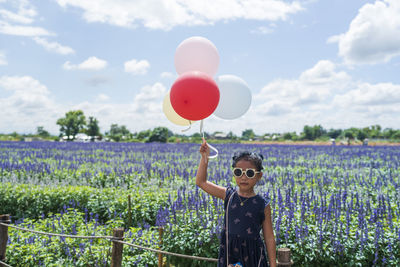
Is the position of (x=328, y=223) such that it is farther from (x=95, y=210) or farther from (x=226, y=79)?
(x=95, y=210)

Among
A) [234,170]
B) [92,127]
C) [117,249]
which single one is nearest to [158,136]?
[92,127]

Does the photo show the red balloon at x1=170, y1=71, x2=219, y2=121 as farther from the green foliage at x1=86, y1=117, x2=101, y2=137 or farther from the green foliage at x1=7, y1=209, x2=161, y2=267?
the green foliage at x1=86, y1=117, x2=101, y2=137

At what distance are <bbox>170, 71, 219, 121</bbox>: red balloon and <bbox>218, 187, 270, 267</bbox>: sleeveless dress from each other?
31.2 inches

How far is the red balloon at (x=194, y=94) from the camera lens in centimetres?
251

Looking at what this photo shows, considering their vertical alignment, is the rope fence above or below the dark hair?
below

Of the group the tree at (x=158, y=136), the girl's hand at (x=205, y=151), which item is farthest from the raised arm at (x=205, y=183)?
the tree at (x=158, y=136)

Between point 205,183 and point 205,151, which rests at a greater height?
point 205,151

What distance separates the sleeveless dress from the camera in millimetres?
2277

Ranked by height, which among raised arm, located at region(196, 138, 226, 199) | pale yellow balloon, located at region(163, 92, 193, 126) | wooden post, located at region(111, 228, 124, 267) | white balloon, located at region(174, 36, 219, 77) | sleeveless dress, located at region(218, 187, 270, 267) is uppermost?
white balloon, located at region(174, 36, 219, 77)

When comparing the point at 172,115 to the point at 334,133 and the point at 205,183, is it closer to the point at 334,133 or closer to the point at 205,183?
the point at 205,183

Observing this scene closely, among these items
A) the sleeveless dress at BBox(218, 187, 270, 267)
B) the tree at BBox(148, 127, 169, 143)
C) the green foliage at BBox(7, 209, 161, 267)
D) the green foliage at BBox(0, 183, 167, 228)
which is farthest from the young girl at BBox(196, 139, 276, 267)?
the tree at BBox(148, 127, 169, 143)

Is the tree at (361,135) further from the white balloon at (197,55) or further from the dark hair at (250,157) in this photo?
the dark hair at (250,157)

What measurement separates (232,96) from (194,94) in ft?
2.27

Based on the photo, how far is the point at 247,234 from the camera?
2291 mm
